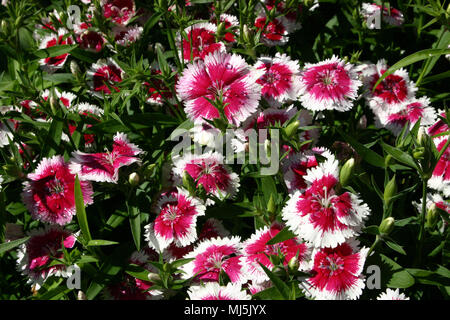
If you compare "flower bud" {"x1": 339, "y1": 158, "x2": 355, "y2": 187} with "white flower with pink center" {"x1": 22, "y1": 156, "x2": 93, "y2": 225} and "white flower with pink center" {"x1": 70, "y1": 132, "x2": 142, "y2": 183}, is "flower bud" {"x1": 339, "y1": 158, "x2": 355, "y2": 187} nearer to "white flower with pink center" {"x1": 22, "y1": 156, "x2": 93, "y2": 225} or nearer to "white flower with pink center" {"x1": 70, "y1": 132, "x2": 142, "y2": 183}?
"white flower with pink center" {"x1": 70, "y1": 132, "x2": 142, "y2": 183}

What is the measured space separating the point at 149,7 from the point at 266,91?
3.34 ft

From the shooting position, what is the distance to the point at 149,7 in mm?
2521

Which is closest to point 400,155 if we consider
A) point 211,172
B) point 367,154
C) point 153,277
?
point 367,154

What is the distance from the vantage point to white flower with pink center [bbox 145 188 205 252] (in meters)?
1.73

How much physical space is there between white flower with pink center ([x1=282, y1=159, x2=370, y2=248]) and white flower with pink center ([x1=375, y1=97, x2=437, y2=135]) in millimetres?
654

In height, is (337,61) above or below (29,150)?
above

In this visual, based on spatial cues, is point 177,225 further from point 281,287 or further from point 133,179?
point 281,287

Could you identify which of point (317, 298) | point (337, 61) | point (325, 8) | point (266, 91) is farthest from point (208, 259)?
point (325, 8)

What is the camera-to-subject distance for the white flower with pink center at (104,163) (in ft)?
5.58

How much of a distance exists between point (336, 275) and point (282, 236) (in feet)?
0.71

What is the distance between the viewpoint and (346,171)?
4.90 ft

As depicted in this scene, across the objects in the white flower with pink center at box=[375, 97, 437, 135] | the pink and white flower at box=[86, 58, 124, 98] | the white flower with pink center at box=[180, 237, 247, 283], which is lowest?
the white flower with pink center at box=[180, 237, 247, 283]

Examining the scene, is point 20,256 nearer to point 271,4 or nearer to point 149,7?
point 149,7

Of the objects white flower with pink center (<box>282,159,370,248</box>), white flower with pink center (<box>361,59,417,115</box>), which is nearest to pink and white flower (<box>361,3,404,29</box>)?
white flower with pink center (<box>361,59,417,115</box>)
